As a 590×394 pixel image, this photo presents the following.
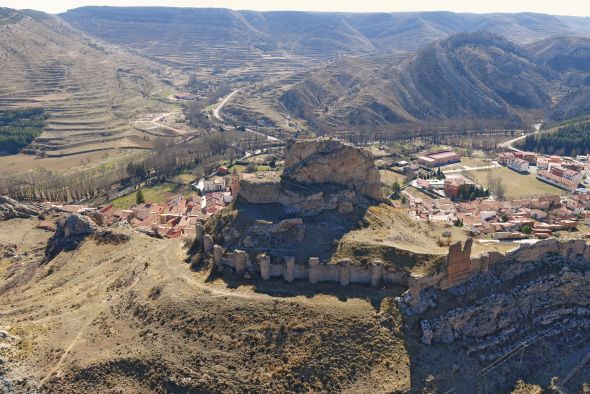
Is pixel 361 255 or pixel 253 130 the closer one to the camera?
pixel 361 255

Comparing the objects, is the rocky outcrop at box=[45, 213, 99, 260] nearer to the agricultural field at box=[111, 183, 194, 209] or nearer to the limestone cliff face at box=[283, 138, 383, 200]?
the limestone cliff face at box=[283, 138, 383, 200]

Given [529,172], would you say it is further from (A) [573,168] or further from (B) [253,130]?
(B) [253,130]

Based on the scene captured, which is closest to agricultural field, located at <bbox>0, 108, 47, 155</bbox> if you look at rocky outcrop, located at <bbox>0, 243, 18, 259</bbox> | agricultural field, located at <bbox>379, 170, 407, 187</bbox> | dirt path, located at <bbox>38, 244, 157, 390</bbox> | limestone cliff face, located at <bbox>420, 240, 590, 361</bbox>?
rocky outcrop, located at <bbox>0, 243, 18, 259</bbox>

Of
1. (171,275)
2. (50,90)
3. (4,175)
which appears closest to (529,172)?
(171,275)

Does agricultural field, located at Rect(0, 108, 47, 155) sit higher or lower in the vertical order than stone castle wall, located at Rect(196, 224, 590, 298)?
lower

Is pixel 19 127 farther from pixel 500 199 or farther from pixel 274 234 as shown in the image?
pixel 500 199

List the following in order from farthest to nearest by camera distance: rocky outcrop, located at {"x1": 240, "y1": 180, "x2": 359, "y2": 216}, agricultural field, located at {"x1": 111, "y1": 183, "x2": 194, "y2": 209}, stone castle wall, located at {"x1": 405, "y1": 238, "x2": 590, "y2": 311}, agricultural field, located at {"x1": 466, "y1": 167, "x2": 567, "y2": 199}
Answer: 1. agricultural field, located at {"x1": 466, "y1": 167, "x2": 567, "y2": 199}
2. agricultural field, located at {"x1": 111, "y1": 183, "x2": 194, "y2": 209}
3. rocky outcrop, located at {"x1": 240, "y1": 180, "x2": 359, "y2": 216}
4. stone castle wall, located at {"x1": 405, "y1": 238, "x2": 590, "y2": 311}
